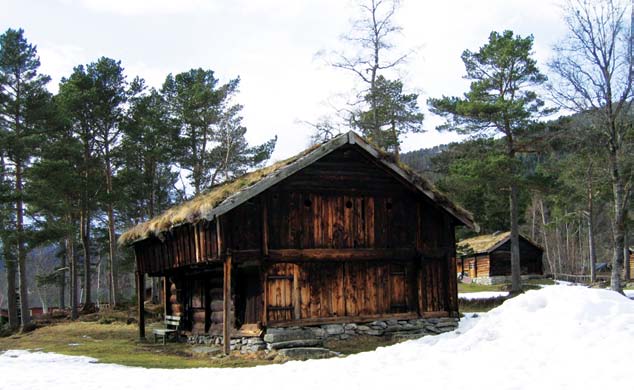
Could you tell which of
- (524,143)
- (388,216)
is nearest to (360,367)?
(388,216)

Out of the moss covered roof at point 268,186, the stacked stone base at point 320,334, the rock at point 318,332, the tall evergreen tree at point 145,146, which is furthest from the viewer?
the tall evergreen tree at point 145,146

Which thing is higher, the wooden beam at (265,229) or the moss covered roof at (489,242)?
the wooden beam at (265,229)

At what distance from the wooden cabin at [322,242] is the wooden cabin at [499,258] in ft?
114

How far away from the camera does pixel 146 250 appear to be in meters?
23.5

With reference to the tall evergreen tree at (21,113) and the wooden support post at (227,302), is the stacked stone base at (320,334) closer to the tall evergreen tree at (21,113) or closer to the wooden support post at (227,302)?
the wooden support post at (227,302)

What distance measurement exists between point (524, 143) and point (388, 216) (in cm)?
2030

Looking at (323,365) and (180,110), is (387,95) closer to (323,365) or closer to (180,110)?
(180,110)

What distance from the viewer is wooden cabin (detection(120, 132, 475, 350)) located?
55.6ft

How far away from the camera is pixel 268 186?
16531 mm

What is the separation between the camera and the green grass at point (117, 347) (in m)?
15.4

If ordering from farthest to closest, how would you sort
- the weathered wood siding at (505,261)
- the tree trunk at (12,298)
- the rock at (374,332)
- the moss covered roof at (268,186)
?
the weathered wood siding at (505,261) → the tree trunk at (12,298) → the rock at (374,332) → the moss covered roof at (268,186)

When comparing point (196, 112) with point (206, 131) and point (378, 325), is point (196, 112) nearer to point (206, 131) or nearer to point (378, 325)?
point (206, 131)

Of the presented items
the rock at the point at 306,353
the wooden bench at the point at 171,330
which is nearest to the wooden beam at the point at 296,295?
the rock at the point at 306,353

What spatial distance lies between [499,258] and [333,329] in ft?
129
